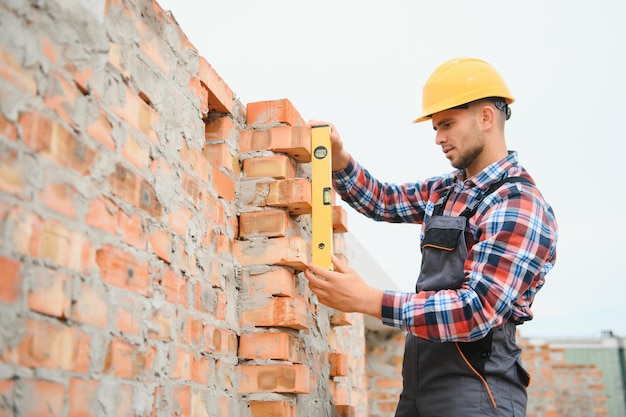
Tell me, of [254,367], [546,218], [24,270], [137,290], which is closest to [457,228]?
[546,218]

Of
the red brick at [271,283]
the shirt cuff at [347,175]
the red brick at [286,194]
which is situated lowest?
the red brick at [271,283]

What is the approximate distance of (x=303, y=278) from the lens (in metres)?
2.44

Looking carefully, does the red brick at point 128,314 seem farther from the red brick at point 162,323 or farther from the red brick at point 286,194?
the red brick at point 286,194

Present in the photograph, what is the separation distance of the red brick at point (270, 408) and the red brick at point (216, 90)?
1.02 metres

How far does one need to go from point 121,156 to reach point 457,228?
1126mm

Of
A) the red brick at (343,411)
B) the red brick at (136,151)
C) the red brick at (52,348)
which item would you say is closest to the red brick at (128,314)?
the red brick at (52,348)

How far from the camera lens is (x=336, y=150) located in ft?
8.32

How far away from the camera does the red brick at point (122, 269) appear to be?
1.49 meters

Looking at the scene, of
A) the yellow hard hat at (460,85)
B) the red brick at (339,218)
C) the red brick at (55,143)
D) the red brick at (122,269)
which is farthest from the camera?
the red brick at (339,218)

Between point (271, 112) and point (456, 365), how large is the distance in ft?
3.70

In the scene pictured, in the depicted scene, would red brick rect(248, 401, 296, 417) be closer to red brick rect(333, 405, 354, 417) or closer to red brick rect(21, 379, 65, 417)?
red brick rect(333, 405, 354, 417)

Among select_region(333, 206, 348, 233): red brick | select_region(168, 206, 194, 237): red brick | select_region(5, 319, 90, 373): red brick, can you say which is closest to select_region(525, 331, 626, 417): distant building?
select_region(333, 206, 348, 233): red brick

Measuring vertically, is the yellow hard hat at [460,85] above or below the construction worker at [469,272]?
above

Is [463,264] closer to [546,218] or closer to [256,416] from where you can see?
[546,218]
